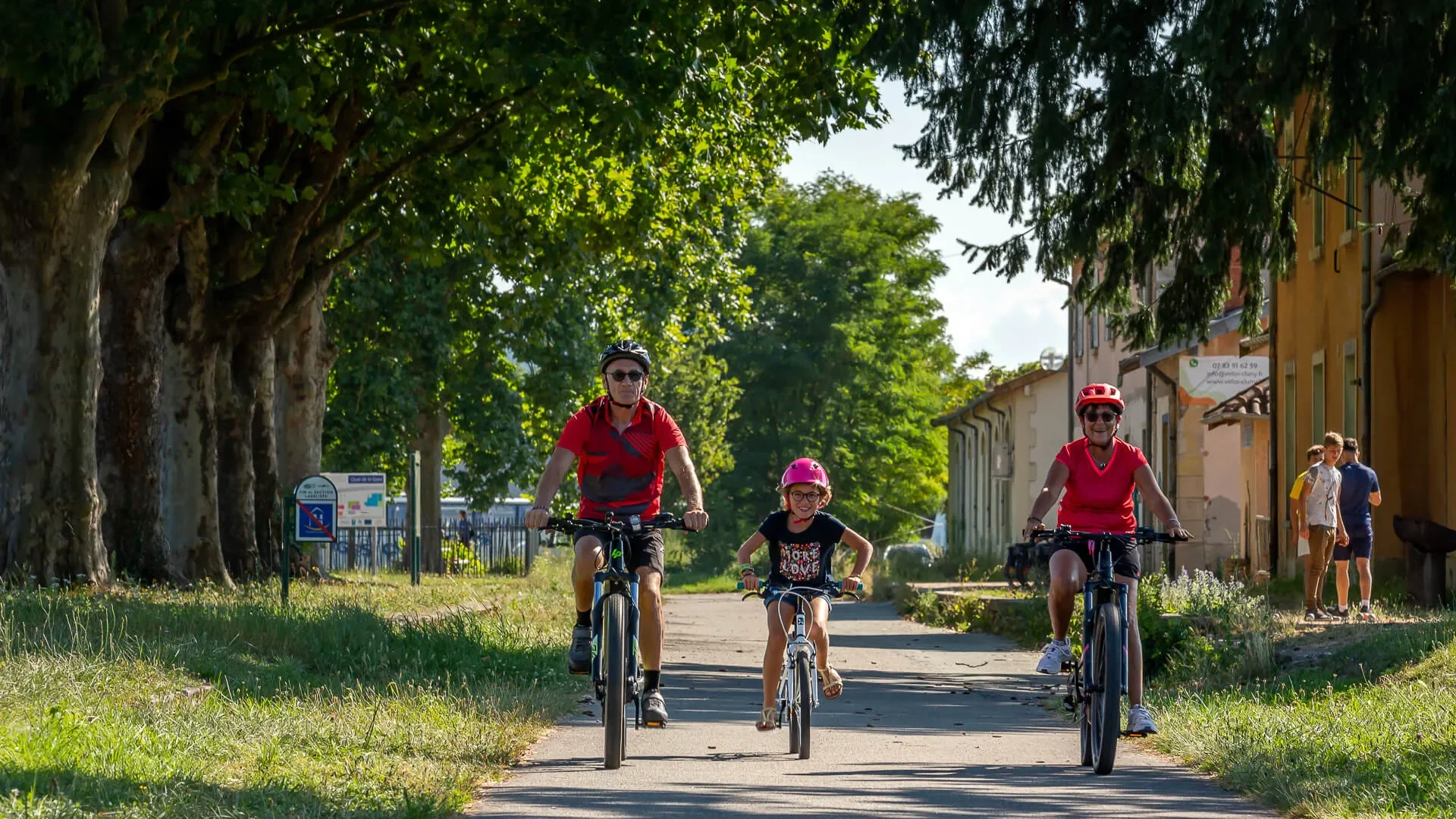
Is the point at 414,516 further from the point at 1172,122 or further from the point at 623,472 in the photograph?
the point at 623,472

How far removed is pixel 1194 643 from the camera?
15.6 m

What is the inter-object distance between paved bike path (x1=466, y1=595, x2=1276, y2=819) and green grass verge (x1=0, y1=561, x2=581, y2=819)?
0.43 meters

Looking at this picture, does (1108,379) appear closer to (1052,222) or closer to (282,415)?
(282,415)

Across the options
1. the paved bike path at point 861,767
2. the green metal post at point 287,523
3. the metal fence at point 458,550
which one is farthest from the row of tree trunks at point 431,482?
the paved bike path at point 861,767

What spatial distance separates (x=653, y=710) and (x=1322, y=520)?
1220cm

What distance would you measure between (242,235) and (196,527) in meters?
3.45

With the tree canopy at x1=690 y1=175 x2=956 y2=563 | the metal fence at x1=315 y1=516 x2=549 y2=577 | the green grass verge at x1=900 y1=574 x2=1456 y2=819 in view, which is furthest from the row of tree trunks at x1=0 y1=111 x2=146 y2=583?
the tree canopy at x1=690 y1=175 x2=956 y2=563

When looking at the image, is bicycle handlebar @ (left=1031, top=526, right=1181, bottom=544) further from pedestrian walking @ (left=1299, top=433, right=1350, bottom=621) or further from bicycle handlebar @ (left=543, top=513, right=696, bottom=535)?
pedestrian walking @ (left=1299, top=433, right=1350, bottom=621)

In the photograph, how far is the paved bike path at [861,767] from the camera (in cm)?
845

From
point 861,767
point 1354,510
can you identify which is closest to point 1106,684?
point 861,767

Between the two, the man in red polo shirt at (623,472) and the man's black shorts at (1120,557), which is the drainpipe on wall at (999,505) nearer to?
the man's black shorts at (1120,557)

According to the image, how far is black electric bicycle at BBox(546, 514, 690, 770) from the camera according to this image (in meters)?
9.48

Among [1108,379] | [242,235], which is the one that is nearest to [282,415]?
[242,235]

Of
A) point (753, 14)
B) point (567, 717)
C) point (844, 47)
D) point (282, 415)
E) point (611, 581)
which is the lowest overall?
point (567, 717)
